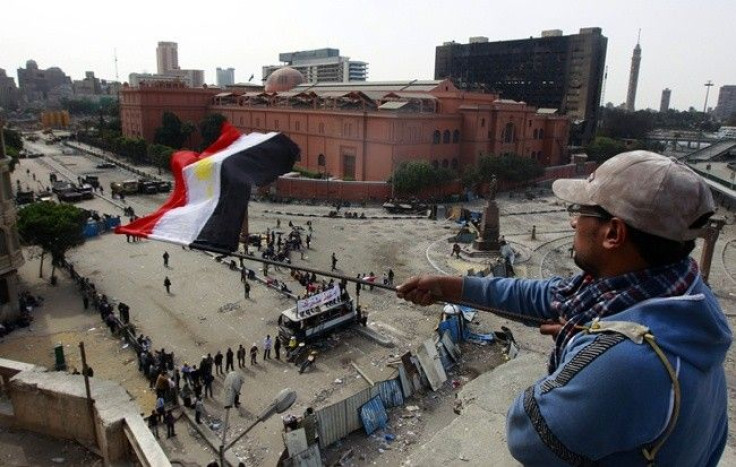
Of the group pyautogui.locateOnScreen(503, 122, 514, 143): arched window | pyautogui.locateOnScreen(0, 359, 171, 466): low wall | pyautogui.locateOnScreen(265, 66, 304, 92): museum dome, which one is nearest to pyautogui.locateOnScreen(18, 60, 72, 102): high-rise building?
pyautogui.locateOnScreen(265, 66, 304, 92): museum dome

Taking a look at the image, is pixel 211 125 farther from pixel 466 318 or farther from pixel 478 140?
pixel 466 318

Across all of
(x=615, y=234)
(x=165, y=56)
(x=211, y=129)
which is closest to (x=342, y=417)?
(x=615, y=234)

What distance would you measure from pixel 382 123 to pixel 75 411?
3514 cm

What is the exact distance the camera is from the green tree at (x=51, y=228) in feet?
62.5

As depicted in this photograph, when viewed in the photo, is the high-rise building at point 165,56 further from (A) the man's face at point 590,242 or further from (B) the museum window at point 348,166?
(A) the man's face at point 590,242

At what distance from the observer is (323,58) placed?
415 ft

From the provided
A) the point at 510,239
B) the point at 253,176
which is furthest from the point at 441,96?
the point at 253,176

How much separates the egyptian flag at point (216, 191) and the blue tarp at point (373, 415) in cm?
659

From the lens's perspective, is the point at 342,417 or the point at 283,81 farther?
the point at 283,81

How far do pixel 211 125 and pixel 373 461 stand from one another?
46.9 meters

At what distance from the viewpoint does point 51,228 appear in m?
19.1

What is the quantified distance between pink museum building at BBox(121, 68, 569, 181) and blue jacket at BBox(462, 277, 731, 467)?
123 feet

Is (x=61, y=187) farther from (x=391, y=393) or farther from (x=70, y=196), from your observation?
(x=391, y=393)

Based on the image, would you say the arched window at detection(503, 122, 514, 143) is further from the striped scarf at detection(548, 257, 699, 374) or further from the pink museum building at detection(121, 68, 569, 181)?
the striped scarf at detection(548, 257, 699, 374)
